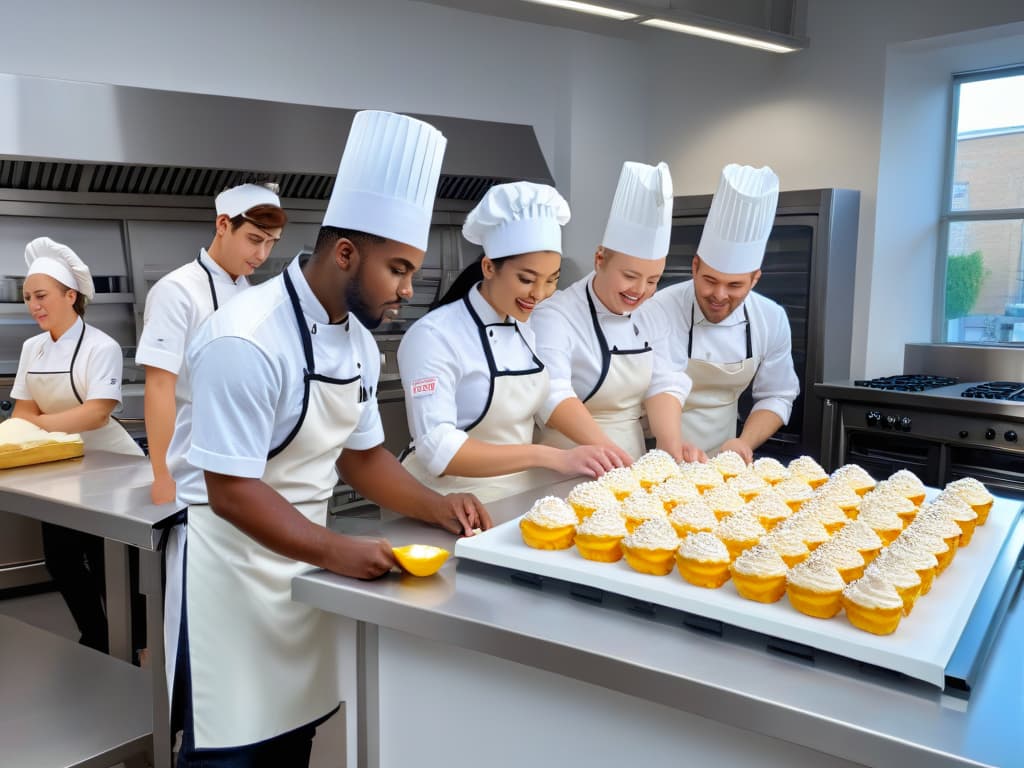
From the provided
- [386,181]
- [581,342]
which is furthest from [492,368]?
[386,181]

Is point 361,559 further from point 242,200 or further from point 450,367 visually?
point 242,200

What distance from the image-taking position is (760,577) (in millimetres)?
1243

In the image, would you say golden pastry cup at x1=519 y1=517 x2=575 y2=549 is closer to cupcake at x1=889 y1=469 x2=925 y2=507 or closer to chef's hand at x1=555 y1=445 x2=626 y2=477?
chef's hand at x1=555 y1=445 x2=626 y2=477

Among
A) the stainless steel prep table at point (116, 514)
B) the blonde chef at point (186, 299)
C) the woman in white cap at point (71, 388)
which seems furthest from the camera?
the woman in white cap at point (71, 388)

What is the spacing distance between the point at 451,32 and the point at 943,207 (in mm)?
2910

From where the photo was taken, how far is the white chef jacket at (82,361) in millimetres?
3223

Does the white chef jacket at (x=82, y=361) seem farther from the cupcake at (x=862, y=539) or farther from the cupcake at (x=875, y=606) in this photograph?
the cupcake at (x=875, y=606)

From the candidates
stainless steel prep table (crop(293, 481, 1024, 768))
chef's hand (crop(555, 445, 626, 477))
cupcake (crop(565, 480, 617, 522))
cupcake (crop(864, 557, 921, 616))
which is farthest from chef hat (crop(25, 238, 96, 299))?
cupcake (crop(864, 557, 921, 616))

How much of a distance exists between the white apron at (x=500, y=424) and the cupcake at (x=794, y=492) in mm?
629

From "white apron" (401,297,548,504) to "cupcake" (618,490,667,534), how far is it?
54 centimetres

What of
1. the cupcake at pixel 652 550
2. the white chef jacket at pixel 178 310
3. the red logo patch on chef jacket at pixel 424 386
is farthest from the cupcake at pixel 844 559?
the white chef jacket at pixel 178 310

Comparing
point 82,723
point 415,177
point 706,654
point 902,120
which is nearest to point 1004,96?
point 902,120

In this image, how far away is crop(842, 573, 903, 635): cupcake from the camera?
1.13 m

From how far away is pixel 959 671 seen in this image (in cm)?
106
